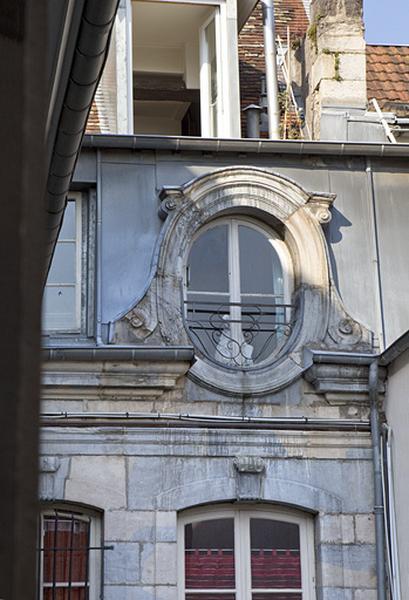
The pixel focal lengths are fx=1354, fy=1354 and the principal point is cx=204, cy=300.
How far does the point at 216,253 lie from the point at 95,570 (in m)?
2.85

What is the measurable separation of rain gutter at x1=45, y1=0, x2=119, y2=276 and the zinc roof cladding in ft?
20.9

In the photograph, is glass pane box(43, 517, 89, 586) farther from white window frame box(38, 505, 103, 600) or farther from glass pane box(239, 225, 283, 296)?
glass pane box(239, 225, 283, 296)

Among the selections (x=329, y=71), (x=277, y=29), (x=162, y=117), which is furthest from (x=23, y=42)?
(x=277, y=29)

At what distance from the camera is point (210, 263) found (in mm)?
11367

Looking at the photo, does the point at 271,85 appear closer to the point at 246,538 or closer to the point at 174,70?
the point at 174,70

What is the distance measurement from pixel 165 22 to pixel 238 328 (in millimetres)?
3792

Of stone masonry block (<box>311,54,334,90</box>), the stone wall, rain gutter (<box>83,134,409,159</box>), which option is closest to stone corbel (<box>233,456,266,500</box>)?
the stone wall

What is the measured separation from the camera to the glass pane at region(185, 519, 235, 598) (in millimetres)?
10453

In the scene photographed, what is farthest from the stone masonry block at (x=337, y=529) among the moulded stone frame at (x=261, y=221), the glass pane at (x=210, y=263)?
the glass pane at (x=210, y=263)

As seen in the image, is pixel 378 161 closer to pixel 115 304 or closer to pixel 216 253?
pixel 216 253

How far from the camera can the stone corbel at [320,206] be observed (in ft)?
37.0

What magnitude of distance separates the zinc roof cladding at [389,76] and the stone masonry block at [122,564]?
5192 millimetres

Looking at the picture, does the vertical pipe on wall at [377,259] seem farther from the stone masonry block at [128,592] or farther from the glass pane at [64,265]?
the stone masonry block at [128,592]

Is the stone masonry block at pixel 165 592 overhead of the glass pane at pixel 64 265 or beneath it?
beneath
